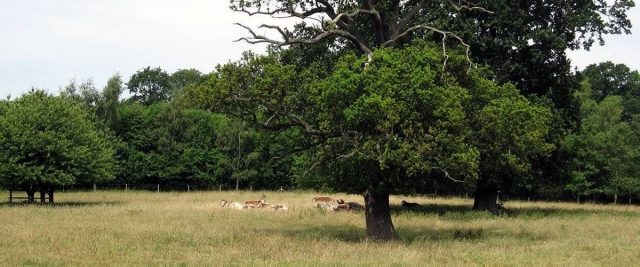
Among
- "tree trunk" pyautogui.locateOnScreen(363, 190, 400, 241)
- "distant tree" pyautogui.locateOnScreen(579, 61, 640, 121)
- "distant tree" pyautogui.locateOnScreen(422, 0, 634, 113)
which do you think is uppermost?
"distant tree" pyautogui.locateOnScreen(579, 61, 640, 121)

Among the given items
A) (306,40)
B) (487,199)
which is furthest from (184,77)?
(306,40)

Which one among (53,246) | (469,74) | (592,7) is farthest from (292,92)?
(592,7)

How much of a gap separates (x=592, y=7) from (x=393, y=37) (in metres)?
16.7

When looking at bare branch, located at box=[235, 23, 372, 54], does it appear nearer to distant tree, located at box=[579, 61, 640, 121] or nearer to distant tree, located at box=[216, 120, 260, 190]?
distant tree, located at box=[216, 120, 260, 190]

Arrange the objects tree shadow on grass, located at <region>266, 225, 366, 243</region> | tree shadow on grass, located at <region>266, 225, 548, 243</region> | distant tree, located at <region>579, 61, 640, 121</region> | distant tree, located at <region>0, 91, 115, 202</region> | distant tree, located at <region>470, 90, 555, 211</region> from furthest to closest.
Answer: distant tree, located at <region>579, 61, 640, 121</region> → distant tree, located at <region>0, 91, 115, 202</region> → tree shadow on grass, located at <region>266, 225, 548, 243</region> → tree shadow on grass, located at <region>266, 225, 366, 243</region> → distant tree, located at <region>470, 90, 555, 211</region>

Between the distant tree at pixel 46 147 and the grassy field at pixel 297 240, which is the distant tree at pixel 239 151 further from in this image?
the grassy field at pixel 297 240

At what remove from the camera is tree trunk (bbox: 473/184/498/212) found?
39.7 meters

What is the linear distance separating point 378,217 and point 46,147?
29.4 metres

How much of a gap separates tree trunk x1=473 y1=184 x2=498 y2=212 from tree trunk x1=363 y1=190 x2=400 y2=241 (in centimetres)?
1756

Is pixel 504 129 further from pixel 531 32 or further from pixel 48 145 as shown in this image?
pixel 48 145

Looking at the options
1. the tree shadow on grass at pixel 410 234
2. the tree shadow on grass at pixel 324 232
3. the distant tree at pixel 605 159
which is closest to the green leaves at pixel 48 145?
the tree shadow on grass at pixel 324 232

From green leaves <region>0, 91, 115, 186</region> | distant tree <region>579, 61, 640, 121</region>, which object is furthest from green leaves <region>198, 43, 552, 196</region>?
distant tree <region>579, 61, 640, 121</region>

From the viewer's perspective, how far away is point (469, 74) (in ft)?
79.0

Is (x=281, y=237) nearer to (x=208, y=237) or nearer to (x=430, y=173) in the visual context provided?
(x=208, y=237)
